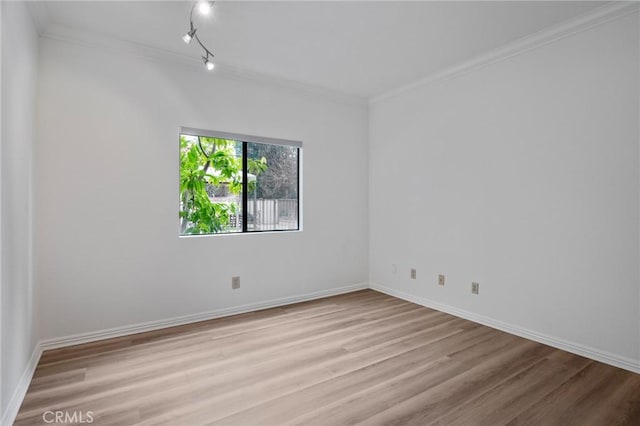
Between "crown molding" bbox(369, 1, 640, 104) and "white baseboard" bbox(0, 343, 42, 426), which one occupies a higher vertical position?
"crown molding" bbox(369, 1, 640, 104)

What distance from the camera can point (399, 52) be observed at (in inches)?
126

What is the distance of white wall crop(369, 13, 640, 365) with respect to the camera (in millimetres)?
2482

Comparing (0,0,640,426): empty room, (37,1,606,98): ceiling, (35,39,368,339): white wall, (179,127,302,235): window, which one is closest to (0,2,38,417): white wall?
(0,0,640,426): empty room

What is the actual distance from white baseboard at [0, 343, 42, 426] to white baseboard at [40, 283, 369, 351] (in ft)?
0.60

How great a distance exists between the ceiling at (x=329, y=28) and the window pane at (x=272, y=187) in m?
0.92

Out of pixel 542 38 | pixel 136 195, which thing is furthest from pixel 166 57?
pixel 542 38

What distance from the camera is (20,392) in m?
2.01

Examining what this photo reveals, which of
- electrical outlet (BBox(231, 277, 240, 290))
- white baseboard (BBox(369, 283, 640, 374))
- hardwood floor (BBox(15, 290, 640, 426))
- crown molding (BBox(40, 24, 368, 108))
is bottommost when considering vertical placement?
hardwood floor (BBox(15, 290, 640, 426))

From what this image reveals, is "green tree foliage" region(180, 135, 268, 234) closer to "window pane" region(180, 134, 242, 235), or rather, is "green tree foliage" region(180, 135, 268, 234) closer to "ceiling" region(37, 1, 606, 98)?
"window pane" region(180, 134, 242, 235)

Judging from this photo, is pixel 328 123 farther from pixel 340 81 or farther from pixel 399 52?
pixel 399 52

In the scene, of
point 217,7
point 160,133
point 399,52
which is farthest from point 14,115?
point 399,52

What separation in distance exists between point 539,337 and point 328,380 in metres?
1.93

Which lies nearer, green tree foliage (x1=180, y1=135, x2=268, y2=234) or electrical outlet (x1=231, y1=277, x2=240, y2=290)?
green tree foliage (x1=180, y1=135, x2=268, y2=234)

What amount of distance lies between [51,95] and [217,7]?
152 centimetres
